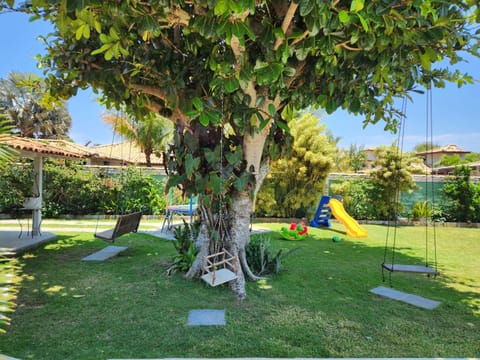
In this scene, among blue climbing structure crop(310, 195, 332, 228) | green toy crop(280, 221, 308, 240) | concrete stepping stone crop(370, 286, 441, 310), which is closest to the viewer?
concrete stepping stone crop(370, 286, 441, 310)

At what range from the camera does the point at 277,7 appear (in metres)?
3.78

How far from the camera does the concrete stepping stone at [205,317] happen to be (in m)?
3.32

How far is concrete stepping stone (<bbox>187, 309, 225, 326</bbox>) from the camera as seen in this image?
332 centimetres

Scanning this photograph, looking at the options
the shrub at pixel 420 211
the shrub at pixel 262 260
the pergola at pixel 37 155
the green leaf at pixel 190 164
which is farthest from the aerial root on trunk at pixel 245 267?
the shrub at pixel 420 211

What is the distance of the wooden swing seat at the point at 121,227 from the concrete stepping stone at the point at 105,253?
0.48m

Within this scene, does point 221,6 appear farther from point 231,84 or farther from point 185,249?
point 185,249

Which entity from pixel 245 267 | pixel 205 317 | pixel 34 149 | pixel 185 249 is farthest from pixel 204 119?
pixel 34 149

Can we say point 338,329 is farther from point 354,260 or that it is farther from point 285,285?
point 354,260

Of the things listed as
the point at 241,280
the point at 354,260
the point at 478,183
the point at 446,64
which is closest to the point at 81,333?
the point at 241,280

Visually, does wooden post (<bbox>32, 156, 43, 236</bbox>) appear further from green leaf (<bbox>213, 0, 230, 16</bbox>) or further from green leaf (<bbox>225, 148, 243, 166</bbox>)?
green leaf (<bbox>213, 0, 230, 16</bbox>)

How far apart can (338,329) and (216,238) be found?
6.71 feet

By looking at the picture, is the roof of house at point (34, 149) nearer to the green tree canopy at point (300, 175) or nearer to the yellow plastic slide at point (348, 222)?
the green tree canopy at point (300, 175)

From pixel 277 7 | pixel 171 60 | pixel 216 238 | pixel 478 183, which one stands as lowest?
pixel 216 238

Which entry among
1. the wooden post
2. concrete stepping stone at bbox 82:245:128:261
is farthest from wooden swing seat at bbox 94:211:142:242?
the wooden post
